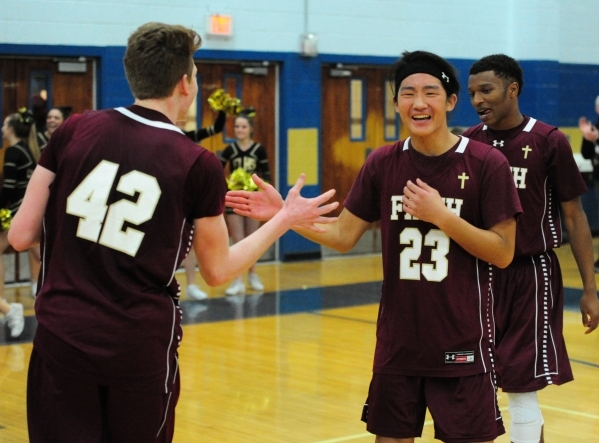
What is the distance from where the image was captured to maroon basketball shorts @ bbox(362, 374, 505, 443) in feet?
12.1

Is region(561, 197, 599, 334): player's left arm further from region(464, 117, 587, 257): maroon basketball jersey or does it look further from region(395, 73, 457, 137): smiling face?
region(395, 73, 457, 137): smiling face

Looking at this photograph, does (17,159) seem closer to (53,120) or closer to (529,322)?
(53,120)

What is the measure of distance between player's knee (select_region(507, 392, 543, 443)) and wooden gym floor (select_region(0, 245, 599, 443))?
124cm

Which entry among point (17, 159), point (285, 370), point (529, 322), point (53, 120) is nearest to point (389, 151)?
point (529, 322)

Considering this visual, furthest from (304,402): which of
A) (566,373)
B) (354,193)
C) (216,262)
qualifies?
(216,262)

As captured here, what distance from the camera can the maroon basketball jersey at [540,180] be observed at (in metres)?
4.73

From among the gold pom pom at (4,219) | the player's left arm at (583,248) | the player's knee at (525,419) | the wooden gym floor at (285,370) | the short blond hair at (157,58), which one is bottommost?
the wooden gym floor at (285,370)

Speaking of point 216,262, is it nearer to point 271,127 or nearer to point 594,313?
point 594,313

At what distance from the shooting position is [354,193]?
13.2 feet

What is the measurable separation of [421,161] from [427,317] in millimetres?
578

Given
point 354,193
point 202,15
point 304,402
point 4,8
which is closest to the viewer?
point 354,193

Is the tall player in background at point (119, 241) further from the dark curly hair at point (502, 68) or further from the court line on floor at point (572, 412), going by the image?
the court line on floor at point (572, 412)

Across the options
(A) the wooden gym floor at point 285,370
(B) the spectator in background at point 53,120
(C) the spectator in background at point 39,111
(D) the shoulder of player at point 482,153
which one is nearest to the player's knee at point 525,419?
(A) the wooden gym floor at point 285,370

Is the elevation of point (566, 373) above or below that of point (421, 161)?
below
